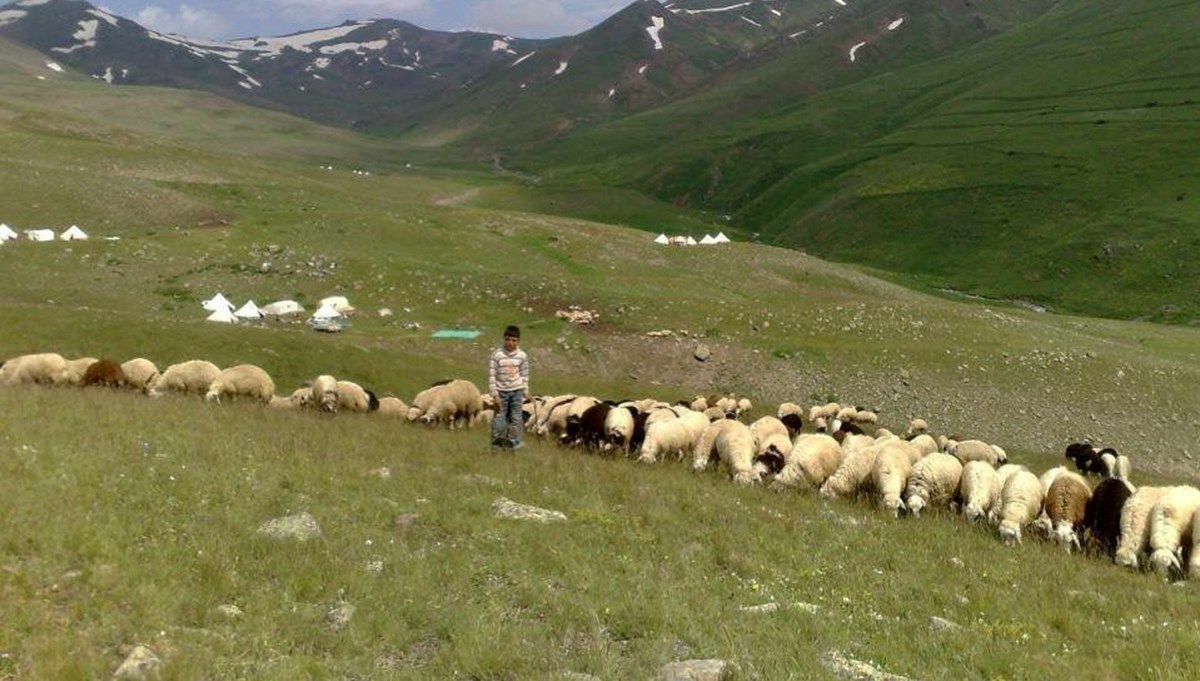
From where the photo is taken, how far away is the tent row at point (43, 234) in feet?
168

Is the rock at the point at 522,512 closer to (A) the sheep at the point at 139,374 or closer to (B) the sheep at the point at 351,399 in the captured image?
(B) the sheep at the point at 351,399

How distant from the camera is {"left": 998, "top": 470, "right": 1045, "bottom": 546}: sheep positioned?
14801 millimetres

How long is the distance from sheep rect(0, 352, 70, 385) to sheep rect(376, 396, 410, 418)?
9258 millimetres

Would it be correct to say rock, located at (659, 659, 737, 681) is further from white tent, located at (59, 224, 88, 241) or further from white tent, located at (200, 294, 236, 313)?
white tent, located at (59, 224, 88, 241)

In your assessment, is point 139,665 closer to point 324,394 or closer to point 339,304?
point 324,394

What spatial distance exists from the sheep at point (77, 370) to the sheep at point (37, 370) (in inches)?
3.3

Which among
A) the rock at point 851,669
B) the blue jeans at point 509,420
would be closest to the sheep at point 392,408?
the blue jeans at point 509,420

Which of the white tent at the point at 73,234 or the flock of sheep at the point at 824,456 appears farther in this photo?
the white tent at the point at 73,234

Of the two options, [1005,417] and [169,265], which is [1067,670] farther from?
[169,265]

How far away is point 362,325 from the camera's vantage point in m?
45.4

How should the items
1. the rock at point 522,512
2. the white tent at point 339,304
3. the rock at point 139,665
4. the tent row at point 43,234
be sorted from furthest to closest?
the tent row at point 43,234, the white tent at point 339,304, the rock at point 522,512, the rock at point 139,665

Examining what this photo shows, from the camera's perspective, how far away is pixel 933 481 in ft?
55.6

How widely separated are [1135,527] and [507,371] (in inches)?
492

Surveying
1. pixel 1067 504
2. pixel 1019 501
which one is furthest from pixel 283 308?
pixel 1067 504
